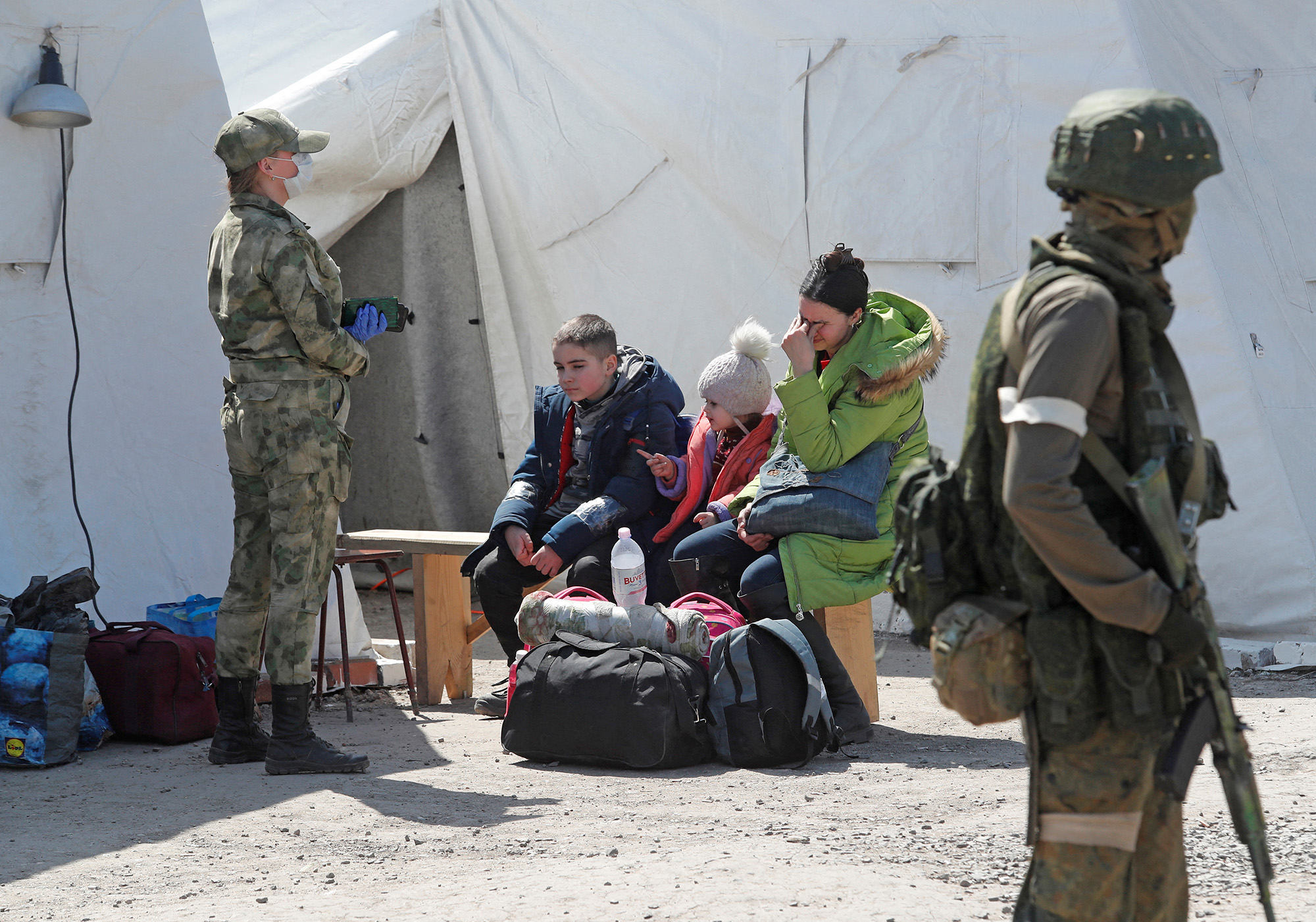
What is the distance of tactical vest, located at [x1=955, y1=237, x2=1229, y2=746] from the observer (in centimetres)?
169

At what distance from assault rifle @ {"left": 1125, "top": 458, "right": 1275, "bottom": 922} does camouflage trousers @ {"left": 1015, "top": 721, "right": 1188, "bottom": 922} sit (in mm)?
58

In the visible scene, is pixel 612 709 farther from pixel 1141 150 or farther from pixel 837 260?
pixel 1141 150

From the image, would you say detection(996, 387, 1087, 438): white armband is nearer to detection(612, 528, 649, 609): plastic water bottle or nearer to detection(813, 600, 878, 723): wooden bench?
detection(612, 528, 649, 609): plastic water bottle

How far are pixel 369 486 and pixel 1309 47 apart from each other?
5.10m

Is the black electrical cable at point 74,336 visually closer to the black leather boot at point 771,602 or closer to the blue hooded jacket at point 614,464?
the blue hooded jacket at point 614,464

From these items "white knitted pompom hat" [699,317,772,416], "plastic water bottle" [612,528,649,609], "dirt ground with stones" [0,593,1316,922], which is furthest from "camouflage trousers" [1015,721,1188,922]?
"white knitted pompom hat" [699,317,772,416]

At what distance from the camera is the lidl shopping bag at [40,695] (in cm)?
394

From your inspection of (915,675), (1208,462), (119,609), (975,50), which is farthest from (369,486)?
(1208,462)

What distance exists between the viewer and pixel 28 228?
15.9 feet

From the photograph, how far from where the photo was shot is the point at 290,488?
3.74 m

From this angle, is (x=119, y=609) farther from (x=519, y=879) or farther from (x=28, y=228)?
(x=519, y=879)

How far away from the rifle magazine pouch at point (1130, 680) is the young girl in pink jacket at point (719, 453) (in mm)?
2598

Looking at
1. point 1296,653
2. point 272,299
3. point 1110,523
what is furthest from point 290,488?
point 1296,653

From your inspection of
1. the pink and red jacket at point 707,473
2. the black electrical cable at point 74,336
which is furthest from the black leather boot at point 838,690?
the black electrical cable at point 74,336
